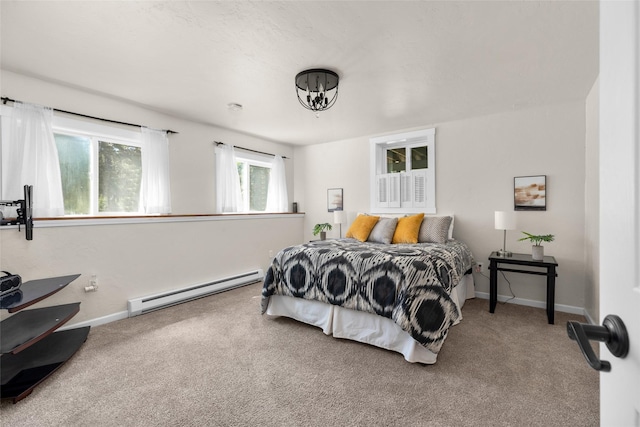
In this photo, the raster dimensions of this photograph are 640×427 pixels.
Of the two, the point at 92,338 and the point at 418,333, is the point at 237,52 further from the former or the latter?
the point at 92,338

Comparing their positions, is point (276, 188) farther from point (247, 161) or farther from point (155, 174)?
point (155, 174)

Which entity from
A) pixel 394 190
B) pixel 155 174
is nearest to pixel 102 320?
pixel 155 174

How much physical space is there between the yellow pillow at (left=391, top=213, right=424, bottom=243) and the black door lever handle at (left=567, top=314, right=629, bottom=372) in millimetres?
3185

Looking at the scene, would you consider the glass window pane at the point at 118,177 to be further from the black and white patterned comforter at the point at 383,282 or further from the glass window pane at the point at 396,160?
the glass window pane at the point at 396,160

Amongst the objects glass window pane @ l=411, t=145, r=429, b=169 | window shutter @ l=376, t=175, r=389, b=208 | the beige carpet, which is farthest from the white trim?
glass window pane @ l=411, t=145, r=429, b=169

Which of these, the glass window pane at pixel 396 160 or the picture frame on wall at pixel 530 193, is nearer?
the picture frame on wall at pixel 530 193

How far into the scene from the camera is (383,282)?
2.36 meters

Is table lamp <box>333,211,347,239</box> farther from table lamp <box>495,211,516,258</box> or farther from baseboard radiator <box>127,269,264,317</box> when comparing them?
table lamp <box>495,211,516,258</box>

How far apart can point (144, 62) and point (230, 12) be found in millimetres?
1057

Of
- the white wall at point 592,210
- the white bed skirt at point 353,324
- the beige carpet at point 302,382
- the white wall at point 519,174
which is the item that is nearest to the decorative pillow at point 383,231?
the white wall at point 519,174

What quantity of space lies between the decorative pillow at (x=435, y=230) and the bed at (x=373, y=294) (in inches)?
14.5

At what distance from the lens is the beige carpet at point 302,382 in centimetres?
162

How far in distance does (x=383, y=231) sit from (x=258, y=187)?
2343 mm

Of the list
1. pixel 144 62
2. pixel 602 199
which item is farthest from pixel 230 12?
pixel 602 199
